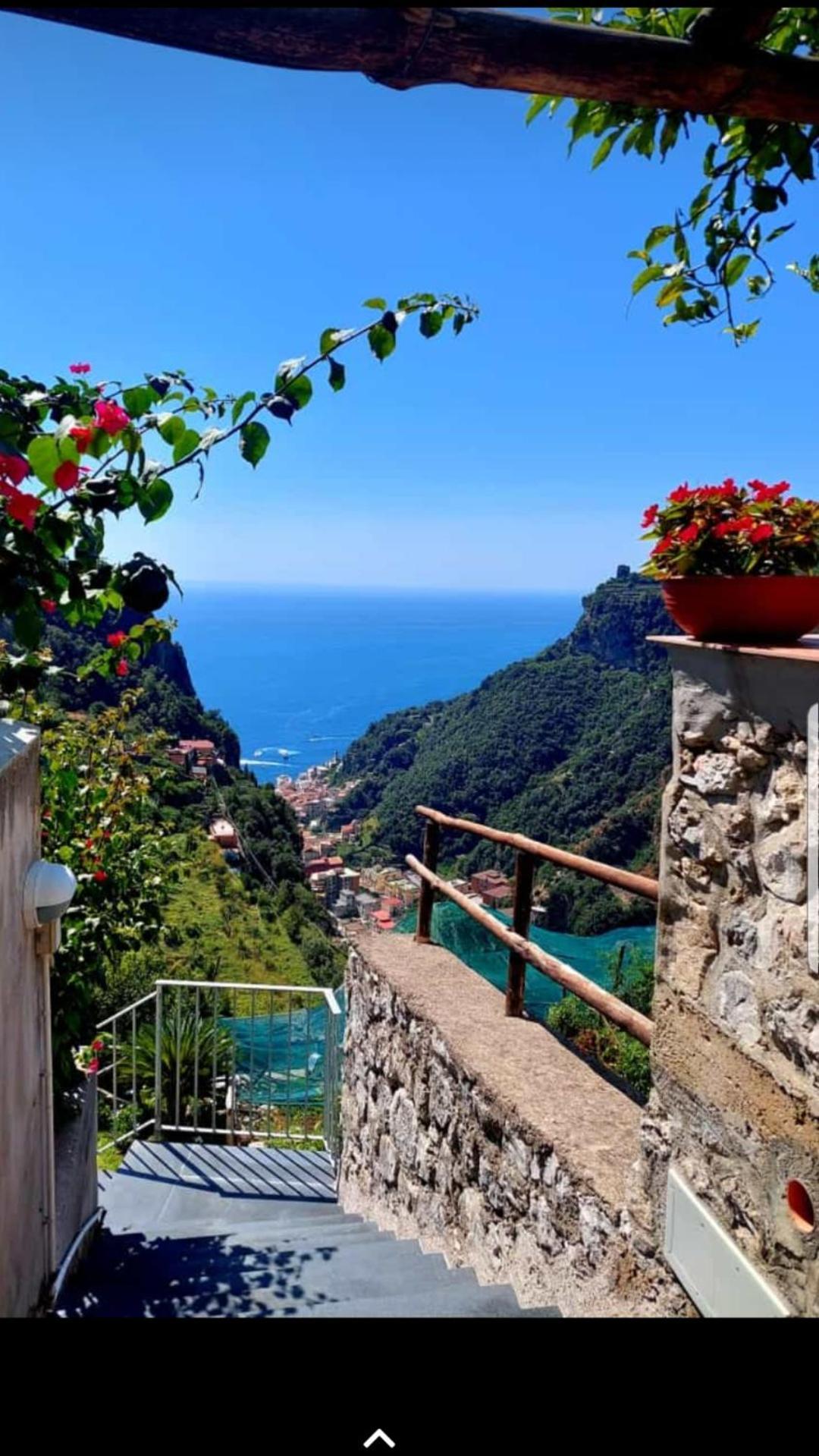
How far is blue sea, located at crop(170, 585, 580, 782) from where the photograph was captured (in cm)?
2616

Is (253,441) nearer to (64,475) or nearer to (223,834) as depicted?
(64,475)

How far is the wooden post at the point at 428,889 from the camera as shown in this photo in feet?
11.7

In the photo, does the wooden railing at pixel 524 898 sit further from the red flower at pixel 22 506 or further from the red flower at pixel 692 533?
the red flower at pixel 22 506

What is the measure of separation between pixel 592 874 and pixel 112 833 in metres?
2.03

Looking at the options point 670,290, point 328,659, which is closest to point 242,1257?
point 670,290

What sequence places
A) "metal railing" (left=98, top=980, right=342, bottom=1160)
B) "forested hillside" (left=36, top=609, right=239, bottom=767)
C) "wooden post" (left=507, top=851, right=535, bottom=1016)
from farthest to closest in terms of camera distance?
"metal railing" (left=98, top=980, right=342, bottom=1160)
"forested hillside" (left=36, top=609, right=239, bottom=767)
"wooden post" (left=507, top=851, right=535, bottom=1016)

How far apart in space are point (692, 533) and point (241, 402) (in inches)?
30.9

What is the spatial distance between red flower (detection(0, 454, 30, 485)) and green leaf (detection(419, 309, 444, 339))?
2.37 ft

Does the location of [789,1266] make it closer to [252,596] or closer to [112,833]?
[112,833]

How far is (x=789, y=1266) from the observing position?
4.26 feet

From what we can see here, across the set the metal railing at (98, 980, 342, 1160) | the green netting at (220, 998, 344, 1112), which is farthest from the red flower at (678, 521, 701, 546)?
the green netting at (220, 998, 344, 1112)

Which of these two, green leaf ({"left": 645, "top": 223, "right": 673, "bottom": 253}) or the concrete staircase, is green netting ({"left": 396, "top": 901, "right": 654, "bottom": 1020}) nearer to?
the concrete staircase

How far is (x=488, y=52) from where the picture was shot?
0.96m

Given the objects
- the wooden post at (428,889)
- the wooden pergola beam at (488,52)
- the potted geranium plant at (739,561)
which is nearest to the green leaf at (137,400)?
the wooden pergola beam at (488,52)
